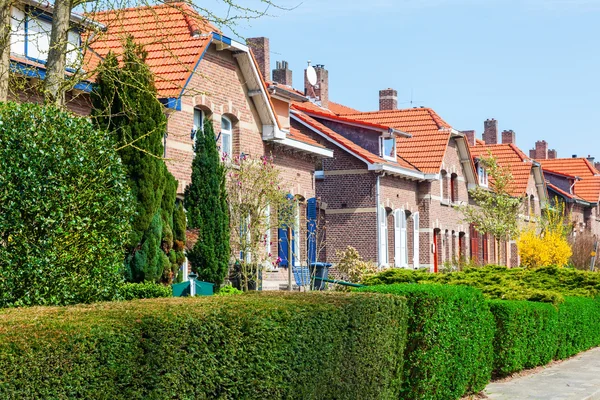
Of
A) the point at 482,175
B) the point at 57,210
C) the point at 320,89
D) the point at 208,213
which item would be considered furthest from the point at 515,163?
the point at 57,210

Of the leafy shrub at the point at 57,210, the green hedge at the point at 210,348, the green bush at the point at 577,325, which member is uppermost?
the leafy shrub at the point at 57,210

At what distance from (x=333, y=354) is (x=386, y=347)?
1267mm

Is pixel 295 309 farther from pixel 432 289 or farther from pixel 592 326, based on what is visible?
pixel 592 326

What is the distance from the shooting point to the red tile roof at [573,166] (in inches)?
2864

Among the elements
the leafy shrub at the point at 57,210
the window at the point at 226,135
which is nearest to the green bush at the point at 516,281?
the window at the point at 226,135

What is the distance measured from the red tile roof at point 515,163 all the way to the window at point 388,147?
16.0 metres

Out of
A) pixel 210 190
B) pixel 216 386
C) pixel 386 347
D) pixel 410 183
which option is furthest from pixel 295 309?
pixel 410 183

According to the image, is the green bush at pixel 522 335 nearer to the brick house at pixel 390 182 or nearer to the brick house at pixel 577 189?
the brick house at pixel 390 182

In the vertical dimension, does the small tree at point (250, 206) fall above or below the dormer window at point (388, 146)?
below

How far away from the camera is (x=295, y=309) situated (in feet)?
27.0

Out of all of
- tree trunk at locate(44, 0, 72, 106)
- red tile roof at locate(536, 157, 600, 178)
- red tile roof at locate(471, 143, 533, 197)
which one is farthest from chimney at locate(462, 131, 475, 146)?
tree trunk at locate(44, 0, 72, 106)

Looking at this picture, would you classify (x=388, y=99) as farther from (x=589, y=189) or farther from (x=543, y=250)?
(x=589, y=189)

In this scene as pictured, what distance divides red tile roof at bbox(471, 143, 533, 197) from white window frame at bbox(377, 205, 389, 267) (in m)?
18.4

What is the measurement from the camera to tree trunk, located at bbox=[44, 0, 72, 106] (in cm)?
1239
